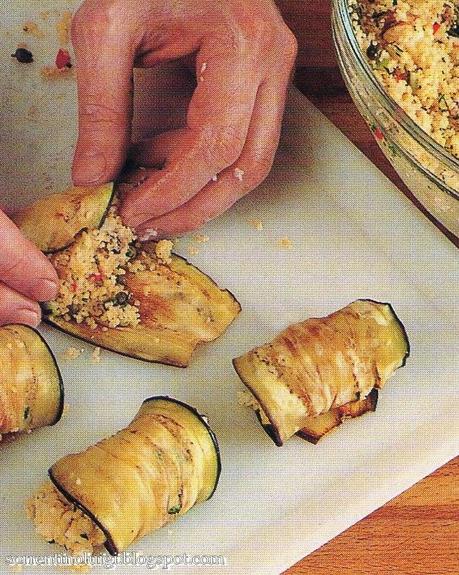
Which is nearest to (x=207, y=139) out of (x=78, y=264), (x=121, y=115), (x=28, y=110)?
(x=121, y=115)

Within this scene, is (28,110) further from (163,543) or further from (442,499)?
(442,499)

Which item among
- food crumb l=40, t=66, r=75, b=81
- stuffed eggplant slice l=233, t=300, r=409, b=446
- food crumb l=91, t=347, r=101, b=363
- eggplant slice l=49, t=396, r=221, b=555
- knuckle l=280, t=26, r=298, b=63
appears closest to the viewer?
A: eggplant slice l=49, t=396, r=221, b=555

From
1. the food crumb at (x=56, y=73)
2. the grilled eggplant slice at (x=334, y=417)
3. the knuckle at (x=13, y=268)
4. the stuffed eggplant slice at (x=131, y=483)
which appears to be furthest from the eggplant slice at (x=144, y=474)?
the food crumb at (x=56, y=73)

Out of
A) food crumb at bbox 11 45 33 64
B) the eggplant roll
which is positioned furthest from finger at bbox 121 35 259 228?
food crumb at bbox 11 45 33 64

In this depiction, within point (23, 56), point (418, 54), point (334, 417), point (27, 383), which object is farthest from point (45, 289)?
point (418, 54)

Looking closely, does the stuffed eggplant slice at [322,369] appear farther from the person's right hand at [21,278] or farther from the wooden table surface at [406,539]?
the person's right hand at [21,278]

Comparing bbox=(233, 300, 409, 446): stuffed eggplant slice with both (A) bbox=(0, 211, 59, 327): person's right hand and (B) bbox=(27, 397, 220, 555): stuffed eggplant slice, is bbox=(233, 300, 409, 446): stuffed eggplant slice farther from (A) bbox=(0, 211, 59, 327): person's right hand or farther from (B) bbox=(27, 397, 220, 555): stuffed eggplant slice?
(A) bbox=(0, 211, 59, 327): person's right hand

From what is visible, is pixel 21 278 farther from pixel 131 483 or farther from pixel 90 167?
pixel 131 483
